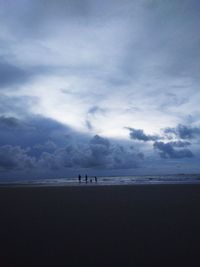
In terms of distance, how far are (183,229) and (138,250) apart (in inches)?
99.7

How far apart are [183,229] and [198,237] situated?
98cm

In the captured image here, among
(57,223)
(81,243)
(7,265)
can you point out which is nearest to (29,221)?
(57,223)

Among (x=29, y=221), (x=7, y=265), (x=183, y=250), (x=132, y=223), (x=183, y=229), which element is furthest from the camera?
(x=29, y=221)

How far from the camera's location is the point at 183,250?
21.5 feet

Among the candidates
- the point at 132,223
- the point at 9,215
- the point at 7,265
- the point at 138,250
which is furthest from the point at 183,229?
the point at 9,215

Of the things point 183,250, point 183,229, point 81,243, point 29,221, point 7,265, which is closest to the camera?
point 7,265

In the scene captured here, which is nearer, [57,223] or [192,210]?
[57,223]

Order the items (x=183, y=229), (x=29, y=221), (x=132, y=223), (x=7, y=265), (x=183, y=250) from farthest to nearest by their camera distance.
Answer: (x=29, y=221), (x=132, y=223), (x=183, y=229), (x=183, y=250), (x=7, y=265)

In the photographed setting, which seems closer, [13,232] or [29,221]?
[13,232]

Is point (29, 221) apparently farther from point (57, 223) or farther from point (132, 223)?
point (132, 223)

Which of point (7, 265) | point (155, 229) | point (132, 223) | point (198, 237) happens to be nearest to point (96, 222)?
point (132, 223)

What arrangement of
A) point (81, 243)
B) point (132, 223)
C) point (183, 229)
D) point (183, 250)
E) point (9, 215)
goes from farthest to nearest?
point (9, 215)
point (132, 223)
point (183, 229)
point (81, 243)
point (183, 250)

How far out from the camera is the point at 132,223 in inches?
382

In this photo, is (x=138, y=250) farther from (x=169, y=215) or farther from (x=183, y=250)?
(x=169, y=215)
